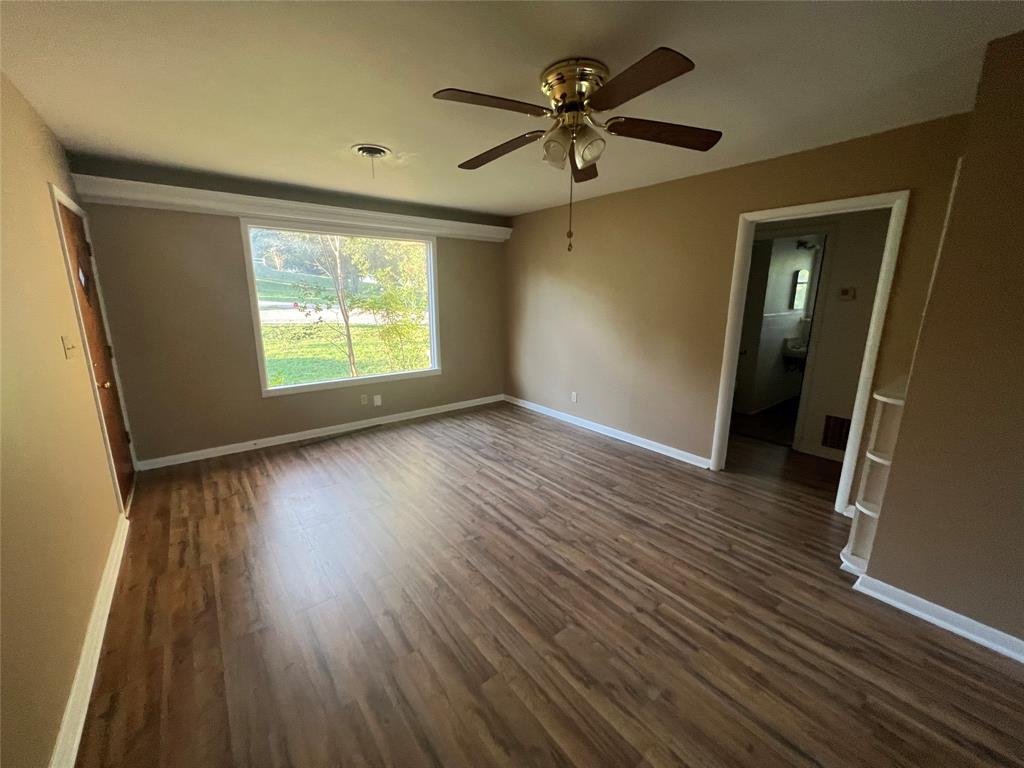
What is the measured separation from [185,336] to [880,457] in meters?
5.15

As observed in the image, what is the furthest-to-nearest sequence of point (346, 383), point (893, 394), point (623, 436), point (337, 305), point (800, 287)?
1. point (800, 287)
2. point (346, 383)
3. point (337, 305)
4. point (623, 436)
5. point (893, 394)

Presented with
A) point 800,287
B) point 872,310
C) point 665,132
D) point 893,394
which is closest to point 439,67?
point 665,132

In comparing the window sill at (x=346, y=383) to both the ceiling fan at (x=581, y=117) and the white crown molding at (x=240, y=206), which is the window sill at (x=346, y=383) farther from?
the ceiling fan at (x=581, y=117)

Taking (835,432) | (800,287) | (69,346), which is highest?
(800,287)

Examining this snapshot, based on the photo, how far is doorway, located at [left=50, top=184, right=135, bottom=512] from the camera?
2334 millimetres

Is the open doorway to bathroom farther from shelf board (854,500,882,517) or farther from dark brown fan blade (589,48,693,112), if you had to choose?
dark brown fan blade (589,48,693,112)

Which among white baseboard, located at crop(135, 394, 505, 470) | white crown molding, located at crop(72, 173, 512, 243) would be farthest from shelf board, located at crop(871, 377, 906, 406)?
white baseboard, located at crop(135, 394, 505, 470)

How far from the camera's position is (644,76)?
4.44ft

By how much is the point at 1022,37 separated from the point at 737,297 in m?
1.80

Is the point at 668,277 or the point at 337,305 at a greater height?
the point at 668,277

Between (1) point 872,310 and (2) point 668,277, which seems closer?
(1) point 872,310

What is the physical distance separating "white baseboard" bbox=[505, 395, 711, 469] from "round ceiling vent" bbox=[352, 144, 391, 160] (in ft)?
10.9

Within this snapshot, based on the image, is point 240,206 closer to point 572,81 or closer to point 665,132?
point 572,81

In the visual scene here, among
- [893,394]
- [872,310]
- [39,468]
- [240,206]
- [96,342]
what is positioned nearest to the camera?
[39,468]
